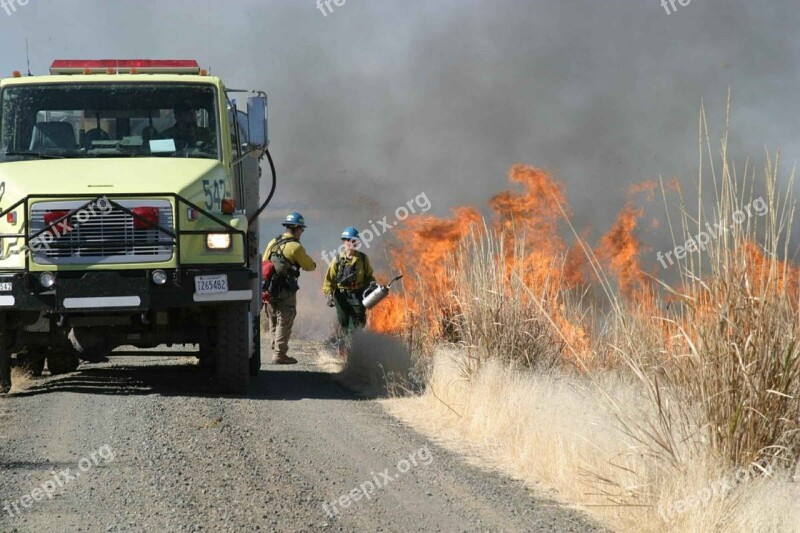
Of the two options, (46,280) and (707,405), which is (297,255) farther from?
(707,405)

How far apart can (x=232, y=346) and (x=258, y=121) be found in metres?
2.11

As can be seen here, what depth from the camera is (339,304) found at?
13.7 m

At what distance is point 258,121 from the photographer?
995 centimetres

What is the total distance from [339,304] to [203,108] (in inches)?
162

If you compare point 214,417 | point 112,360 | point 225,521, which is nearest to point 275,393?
point 214,417

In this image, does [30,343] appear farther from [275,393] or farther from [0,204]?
[275,393]

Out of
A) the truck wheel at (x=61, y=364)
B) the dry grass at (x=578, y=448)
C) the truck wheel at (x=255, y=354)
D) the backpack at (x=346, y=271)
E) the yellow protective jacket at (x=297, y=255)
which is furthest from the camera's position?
the backpack at (x=346, y=271)

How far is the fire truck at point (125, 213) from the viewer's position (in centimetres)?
927

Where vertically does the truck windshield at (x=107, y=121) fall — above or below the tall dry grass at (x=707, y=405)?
above

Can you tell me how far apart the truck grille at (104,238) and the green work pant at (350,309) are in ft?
14.8

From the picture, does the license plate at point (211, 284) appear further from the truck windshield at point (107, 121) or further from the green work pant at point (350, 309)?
the green work pant at point (350, 309)

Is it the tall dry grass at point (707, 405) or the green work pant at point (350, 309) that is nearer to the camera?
the tall dry grass at point (707, 405)

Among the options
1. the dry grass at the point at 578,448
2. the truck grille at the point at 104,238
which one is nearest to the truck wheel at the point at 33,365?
the truck grille at the point at 104,238

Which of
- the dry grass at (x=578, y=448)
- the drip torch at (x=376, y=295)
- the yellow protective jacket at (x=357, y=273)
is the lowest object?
the dry grass at (x=578, y=448)
